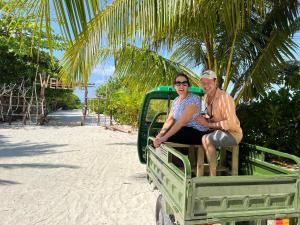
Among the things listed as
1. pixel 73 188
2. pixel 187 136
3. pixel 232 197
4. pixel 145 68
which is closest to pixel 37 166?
pixel 73 188

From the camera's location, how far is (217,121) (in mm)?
3723

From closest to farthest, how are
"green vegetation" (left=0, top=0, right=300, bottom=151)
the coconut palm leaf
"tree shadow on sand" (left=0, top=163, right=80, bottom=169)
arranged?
"green vegetation" (left=0, top=0, right=300, bottom=151) → the coconut palm leaf → "tree shadow on sand" (left=0, top=163, right=80, bottom=169)

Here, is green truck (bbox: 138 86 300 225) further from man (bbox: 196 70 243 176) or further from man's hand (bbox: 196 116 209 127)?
man's hand (bbox: 196 116 209 127)

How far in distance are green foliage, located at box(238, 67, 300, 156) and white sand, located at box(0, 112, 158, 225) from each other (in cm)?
263

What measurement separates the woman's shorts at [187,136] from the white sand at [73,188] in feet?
4.19

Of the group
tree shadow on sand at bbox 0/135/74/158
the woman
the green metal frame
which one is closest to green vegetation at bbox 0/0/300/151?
the green metal frame

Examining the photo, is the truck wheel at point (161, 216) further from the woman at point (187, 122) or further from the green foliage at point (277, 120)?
the green foliage at point (277, 120)

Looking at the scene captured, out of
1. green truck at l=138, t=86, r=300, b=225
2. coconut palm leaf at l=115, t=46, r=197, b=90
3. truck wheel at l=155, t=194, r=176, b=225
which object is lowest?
truck wheel at l=155, t=194, r=176, b=225

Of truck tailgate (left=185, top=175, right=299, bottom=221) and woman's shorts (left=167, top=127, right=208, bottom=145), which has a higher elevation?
woman's shorts (left=167, top=127, right=208, bottom=145)

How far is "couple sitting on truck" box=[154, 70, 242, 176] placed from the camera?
11.4 feet

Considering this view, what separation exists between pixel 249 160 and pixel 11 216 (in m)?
3.19

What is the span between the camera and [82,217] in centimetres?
480

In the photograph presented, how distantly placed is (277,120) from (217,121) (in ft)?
13.7

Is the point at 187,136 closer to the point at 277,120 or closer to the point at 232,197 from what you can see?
the point at 232,197
